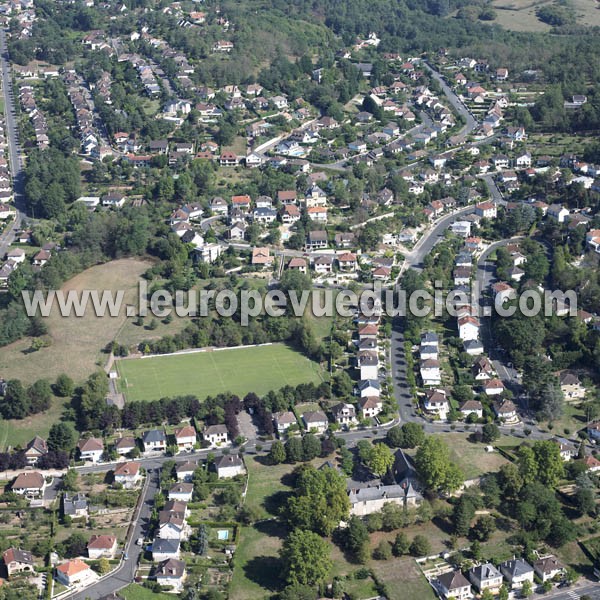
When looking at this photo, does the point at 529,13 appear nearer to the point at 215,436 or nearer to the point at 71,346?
the point at 71,346

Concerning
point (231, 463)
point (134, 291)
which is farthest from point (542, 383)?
point (134, 291)

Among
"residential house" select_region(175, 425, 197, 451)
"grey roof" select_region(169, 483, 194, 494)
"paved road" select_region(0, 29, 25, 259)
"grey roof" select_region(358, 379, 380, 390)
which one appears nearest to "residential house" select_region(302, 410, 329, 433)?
"grey roof" select_region(358, 379, 380, 390)

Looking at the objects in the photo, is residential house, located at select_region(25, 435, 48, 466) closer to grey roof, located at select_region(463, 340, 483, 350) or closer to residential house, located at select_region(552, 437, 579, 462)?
grey roof, located at select_region(463, 340, 483, 350)

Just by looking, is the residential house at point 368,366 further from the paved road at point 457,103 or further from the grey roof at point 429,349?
the paved road at point 457,103

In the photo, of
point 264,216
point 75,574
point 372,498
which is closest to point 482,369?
point 372,498

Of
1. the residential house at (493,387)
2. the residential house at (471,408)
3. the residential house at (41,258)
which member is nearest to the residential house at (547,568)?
the residential house at (471,408)

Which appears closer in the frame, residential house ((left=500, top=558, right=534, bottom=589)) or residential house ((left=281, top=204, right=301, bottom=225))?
residential house ((left=500, top=558, right=534, bottom=589))
